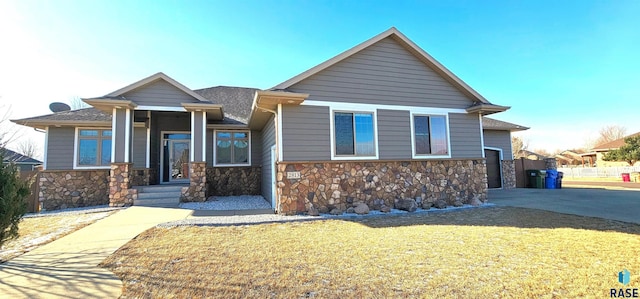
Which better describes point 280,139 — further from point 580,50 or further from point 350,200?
point 580,50

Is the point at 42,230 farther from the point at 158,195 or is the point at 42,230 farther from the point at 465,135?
the point at 465,135

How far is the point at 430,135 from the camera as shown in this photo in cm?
917

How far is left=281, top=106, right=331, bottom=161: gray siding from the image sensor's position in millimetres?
7617

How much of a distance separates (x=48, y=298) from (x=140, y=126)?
34.4 ft

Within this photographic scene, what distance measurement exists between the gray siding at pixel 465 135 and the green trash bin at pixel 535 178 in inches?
303

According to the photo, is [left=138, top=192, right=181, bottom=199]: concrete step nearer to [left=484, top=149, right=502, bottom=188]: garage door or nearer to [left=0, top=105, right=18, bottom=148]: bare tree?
[left=0, top=105, right=18, bottom=148]: bare tree

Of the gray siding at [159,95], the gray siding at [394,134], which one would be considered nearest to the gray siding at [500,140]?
the gray siding at [394,134]

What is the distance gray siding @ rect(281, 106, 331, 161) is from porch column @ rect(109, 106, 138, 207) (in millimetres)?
5835

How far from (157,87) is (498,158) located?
1655 centimetres

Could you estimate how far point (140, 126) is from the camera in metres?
11.8

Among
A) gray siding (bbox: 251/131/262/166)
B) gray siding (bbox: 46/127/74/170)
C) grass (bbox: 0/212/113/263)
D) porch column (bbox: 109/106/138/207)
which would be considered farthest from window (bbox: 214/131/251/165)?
gray siding (bbox: 46/127/74/170)

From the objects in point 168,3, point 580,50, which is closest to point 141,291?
point 168,3

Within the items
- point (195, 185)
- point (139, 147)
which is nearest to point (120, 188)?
point (195, 185)

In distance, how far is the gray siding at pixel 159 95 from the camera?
375 inches
